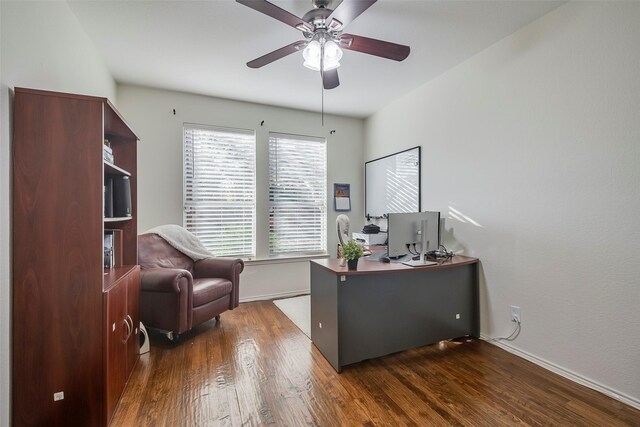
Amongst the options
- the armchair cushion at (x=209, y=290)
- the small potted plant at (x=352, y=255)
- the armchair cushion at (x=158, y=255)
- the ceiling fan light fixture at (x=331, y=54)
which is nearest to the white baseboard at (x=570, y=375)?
the small potted plant at (x=352, y=255)

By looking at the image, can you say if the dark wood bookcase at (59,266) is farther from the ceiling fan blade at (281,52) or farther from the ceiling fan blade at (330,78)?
the ceiling fan blade at (330,78)

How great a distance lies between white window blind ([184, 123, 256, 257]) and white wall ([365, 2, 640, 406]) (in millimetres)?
2551

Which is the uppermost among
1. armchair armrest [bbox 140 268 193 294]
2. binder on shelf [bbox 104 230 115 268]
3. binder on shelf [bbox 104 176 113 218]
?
binder on shelf [bbox 104 176 113 218]

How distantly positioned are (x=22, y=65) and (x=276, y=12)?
4.53 ft

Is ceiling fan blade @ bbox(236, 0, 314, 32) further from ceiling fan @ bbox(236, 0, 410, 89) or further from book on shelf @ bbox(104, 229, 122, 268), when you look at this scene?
book on shelf @ bbox(104, 229, 122, 268)

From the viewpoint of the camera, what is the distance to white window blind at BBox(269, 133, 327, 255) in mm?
4031

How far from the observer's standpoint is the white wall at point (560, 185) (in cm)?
179

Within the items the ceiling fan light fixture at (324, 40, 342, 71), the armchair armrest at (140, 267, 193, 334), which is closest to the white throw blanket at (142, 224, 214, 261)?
the armchair armrest at (140, 267, 193, 334)

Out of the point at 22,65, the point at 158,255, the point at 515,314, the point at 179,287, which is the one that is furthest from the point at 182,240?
the point at 515,314

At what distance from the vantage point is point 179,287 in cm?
247

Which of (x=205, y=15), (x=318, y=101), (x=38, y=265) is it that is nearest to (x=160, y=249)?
(x=38, y=265)

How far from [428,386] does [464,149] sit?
7.12 ft

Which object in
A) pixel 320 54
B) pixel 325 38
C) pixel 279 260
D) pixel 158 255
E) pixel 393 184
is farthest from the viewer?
pixel 279 260

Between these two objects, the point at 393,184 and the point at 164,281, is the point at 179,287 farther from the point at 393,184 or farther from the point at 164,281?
the point at 393,184
